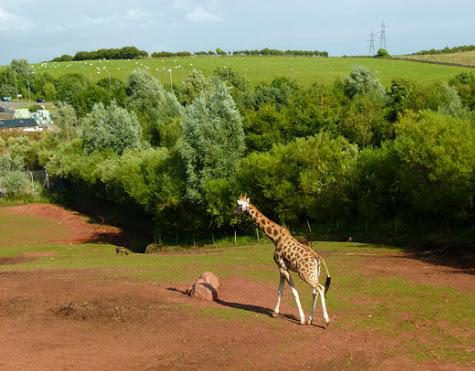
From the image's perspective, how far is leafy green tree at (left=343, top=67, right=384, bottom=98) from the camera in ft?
305

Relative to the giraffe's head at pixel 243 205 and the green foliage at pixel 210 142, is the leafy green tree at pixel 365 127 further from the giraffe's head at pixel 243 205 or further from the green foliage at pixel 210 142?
the giraffe's head at pixel 243 205

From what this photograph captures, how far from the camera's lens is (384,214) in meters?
43.4

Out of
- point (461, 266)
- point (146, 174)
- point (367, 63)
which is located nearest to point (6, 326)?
point (461, 266)

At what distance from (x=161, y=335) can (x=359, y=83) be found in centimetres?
8049

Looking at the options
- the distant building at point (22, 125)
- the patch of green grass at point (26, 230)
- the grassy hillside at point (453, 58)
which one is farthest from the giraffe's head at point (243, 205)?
the grassy hillside at point (453, 58)

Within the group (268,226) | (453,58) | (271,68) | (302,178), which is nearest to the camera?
(268,226)

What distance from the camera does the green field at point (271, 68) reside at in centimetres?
12606

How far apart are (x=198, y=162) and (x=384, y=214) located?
50.9 ft

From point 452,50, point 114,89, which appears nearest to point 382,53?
point 452,50

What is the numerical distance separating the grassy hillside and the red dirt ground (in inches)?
4674

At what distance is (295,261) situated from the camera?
1847 cm

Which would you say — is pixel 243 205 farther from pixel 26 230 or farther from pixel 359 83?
pixel 359 83

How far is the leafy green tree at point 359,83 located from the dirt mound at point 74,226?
45739 millimetres

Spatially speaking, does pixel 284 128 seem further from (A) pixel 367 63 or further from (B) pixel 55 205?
(A) pixel 367 63
